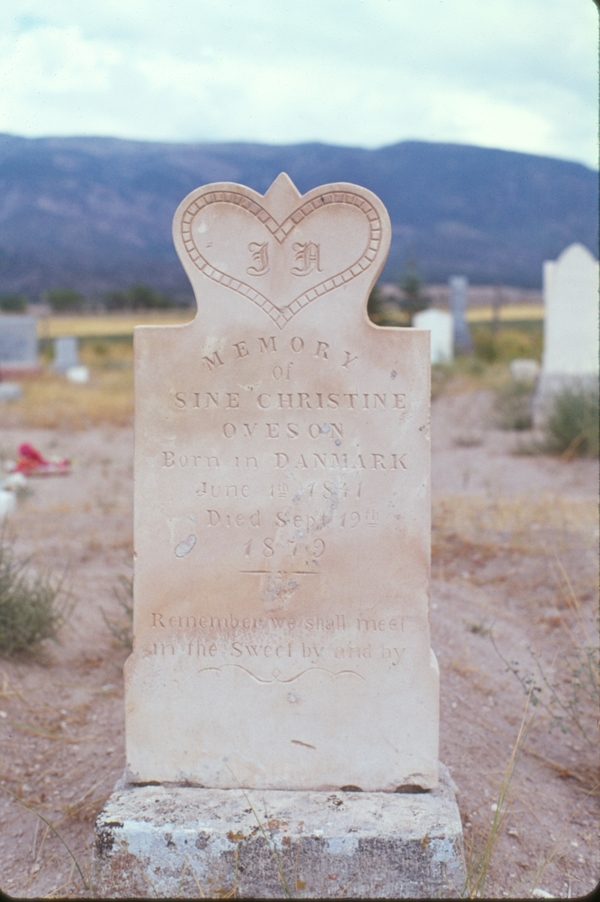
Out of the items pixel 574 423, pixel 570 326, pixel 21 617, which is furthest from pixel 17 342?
pixel 21 617

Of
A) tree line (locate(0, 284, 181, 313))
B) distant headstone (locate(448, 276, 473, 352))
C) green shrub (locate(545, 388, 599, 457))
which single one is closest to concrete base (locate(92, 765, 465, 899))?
green shrub (locate(545, 388, 599, 457))

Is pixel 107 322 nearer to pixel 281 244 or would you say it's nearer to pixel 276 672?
pixel 281 244

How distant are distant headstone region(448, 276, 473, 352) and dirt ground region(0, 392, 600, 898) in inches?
660

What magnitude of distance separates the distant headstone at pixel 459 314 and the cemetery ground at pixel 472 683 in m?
15.8

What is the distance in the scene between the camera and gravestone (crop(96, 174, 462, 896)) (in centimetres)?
265

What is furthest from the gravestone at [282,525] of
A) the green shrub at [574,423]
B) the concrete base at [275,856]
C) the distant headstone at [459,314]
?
the distant headstone at [459,314]

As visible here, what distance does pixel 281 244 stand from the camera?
104 inches

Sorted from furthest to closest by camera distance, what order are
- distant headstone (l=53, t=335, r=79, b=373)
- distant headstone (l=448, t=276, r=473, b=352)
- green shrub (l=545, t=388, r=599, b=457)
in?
distant headstone (l=448, t=276, r=473, b=352), distant headstone (l=53, t=335, r=79, b=373), green shrub (l=545, t=388, r=599, b=457)

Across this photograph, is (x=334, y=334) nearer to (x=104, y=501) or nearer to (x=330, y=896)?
(x=330, y=896)

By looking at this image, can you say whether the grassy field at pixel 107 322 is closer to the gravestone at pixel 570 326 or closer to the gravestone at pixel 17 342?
the gravestone at pixel 17 342

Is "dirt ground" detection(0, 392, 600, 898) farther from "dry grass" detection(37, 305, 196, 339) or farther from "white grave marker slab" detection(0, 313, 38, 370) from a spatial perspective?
"dry grass" detection(37, 305, 196, 339)

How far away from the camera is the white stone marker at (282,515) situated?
2.66 meters

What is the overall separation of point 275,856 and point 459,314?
22998 millimetres

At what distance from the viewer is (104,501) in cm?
764
